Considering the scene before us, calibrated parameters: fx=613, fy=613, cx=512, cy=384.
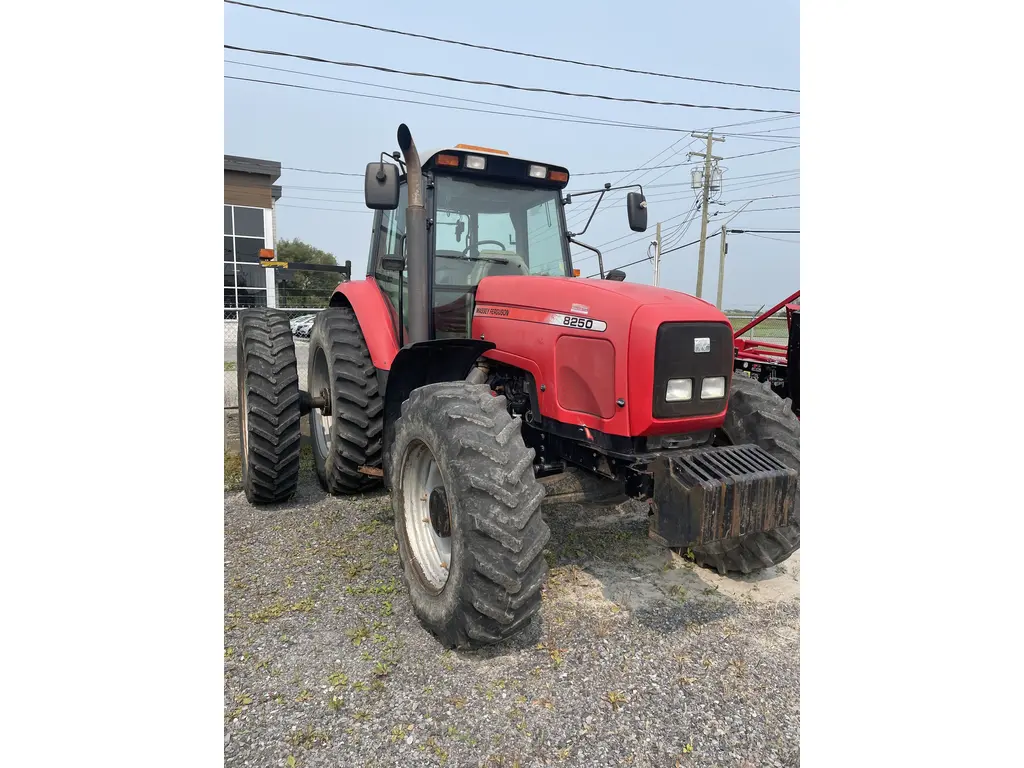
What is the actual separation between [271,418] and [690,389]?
293cm

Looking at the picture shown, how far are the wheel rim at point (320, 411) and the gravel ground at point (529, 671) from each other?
135 cm

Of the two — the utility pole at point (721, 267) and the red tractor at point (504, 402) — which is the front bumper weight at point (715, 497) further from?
the utility pole at point (721, 267)

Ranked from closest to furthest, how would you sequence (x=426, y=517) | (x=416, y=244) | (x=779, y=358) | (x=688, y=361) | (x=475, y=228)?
(x=688, y=361) → (x=426, y=517) → (x=416, y=244) → (x=475, y=228) → (x=779, y=358)

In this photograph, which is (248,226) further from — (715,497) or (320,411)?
(715,497)

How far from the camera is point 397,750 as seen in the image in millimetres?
2139

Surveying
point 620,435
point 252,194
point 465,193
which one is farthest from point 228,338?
point 620,435

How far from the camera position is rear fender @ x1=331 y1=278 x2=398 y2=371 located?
415 cm

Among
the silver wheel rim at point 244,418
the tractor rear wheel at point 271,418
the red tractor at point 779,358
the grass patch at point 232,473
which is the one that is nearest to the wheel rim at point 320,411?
the tractor rear wheel at point 271,418

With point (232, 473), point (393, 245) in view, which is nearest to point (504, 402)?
point (393, 245)

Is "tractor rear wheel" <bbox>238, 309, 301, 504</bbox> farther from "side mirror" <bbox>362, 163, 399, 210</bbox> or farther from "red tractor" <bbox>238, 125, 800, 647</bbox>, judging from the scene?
"side mirror" <bbox>362, 163, 399, 210</bbox>

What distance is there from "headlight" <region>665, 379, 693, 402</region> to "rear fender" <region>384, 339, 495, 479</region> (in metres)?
1.10

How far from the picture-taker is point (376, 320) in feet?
14.1

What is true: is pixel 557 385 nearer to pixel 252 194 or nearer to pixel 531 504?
pixel 531 504

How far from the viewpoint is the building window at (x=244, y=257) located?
20.0 m
